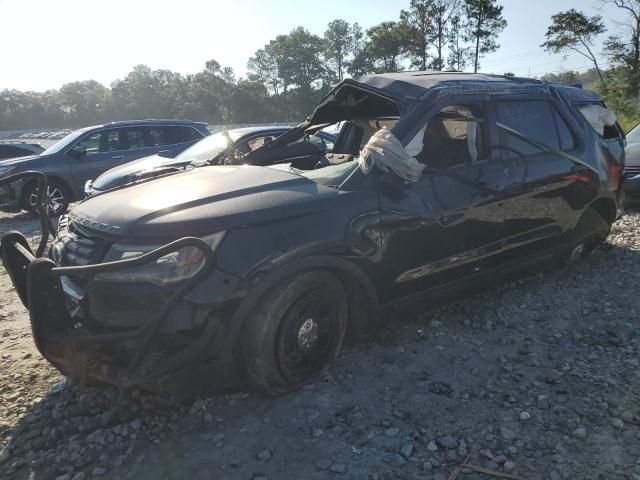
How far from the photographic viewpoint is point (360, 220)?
287 cm

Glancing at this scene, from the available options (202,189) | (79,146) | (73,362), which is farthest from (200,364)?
(79,146)

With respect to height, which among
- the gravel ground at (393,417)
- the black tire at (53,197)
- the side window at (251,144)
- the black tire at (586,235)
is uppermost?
the side window at (251,144)

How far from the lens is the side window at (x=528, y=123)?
12.2 ft

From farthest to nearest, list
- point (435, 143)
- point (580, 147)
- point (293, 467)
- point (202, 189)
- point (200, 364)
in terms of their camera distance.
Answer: point (580, 147) < point (435, 143) < point (202, 189) < point (200, 364) < point (293, 467)

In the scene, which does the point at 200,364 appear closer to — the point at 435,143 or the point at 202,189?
the point at 202,189

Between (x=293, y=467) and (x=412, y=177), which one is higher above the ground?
(x=412, y=177)

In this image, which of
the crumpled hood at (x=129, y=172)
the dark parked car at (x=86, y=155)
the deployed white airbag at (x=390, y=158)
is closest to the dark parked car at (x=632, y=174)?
the deployed white airbag at (x=390, y=158)

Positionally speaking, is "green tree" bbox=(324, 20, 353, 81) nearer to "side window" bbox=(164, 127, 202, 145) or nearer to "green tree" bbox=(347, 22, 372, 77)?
"green tree" bbox=(347, 22, 372, 77)

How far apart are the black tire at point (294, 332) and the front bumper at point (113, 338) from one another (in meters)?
0.25

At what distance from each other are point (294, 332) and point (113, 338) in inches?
37.4

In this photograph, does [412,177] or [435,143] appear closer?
[412,177]

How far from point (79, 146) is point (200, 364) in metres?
8.56

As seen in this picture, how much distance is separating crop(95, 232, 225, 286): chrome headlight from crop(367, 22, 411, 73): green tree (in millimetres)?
45937

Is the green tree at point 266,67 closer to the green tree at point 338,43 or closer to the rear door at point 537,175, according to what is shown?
the green tree at point 338,43
